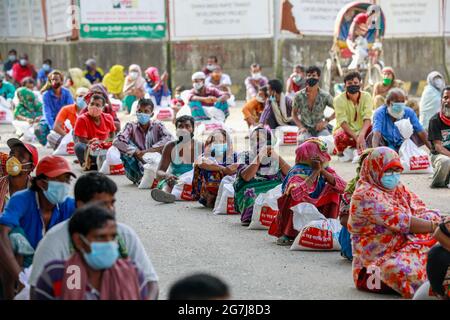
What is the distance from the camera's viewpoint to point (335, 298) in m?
7.55

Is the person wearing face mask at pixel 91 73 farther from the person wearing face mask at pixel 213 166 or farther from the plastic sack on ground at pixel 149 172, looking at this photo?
the person wearing face mask at pixel 213 166

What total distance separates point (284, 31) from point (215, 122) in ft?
29.1

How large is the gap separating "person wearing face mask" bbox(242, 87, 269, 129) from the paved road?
603 cm

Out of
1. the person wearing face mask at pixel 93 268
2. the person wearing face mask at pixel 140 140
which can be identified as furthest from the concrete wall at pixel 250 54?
the person wearing face mask at pixel 93 268

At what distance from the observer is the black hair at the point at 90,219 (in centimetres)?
532

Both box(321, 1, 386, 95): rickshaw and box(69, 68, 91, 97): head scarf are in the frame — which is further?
box(69, 68, 91, 97): head scarf

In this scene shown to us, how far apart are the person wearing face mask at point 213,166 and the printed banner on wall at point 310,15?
16262 millimetres

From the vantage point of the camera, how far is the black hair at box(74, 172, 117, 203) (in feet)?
20.4

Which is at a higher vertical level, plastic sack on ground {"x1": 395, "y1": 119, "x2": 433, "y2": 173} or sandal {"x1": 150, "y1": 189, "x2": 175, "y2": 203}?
plastic sack on ground {"x1": 395, "y1": 119, "x2": 433, "y2": 173}

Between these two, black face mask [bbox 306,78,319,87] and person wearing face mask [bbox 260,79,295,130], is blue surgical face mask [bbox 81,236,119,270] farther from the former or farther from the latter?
person wearing face mask [bbox 260,79,295,130]

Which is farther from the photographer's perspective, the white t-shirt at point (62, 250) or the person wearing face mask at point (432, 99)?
the person wearing face mask at point (432, 99)

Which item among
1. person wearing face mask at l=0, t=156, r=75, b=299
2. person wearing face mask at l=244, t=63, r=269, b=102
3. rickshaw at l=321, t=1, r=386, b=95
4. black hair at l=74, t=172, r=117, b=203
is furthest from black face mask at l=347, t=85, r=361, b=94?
person wearing face mask at l=244, t=63, r=269, b=102

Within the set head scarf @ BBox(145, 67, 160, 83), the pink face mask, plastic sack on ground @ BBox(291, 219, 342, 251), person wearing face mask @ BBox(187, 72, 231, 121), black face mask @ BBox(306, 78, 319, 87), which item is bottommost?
plastic sack on ground @ BBox(291, 219, 342, 251)

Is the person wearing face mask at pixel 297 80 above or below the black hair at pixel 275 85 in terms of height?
below
